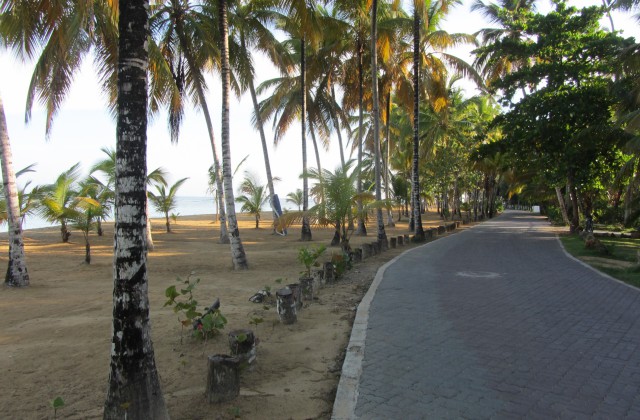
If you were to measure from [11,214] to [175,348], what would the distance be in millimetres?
6497

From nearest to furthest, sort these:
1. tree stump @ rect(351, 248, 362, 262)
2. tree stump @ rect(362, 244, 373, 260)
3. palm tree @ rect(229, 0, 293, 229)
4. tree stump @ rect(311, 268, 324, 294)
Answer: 1. tree stump @ rect(311, 268, 324, 294)
2. tree stump @ rect(351, 248, 362, 262)
3. tree stump @ rect(362, 244, 373, 260)
4. palm tree @ rect(229, 0, 293, 229)

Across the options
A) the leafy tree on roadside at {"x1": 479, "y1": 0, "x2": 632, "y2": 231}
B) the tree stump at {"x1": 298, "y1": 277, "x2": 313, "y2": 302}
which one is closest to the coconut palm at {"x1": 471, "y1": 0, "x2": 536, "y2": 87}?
the leafy tree on roadside at {"x1": 479, "y1": 0, "x2": 632, "y2": 231}

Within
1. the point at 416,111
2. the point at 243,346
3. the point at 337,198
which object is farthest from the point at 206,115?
the point at 243,346

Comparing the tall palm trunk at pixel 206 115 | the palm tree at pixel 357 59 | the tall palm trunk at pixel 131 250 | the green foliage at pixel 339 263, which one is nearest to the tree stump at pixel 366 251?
the palm tree at pixel 357 59

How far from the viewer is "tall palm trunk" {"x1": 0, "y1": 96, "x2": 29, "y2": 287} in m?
8.90

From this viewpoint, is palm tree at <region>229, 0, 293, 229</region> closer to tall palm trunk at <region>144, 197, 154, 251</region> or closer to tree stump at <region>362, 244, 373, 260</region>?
tree stump at <region>362, 244, 373, 260</region>

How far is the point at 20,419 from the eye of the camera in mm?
3451

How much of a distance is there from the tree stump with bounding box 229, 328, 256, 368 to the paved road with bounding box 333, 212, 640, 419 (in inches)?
36.5

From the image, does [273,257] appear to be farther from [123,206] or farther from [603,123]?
[603,123]

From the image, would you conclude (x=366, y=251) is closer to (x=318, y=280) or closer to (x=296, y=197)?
(x=318, y=280)

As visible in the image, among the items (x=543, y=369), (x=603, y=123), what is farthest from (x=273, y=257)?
(x=603, y=123)

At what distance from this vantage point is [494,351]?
4.70m

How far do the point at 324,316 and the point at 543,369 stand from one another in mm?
3058

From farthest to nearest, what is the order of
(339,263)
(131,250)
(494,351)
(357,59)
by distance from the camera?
(357,59) → (339,263) → (494,351) → (131,250)
